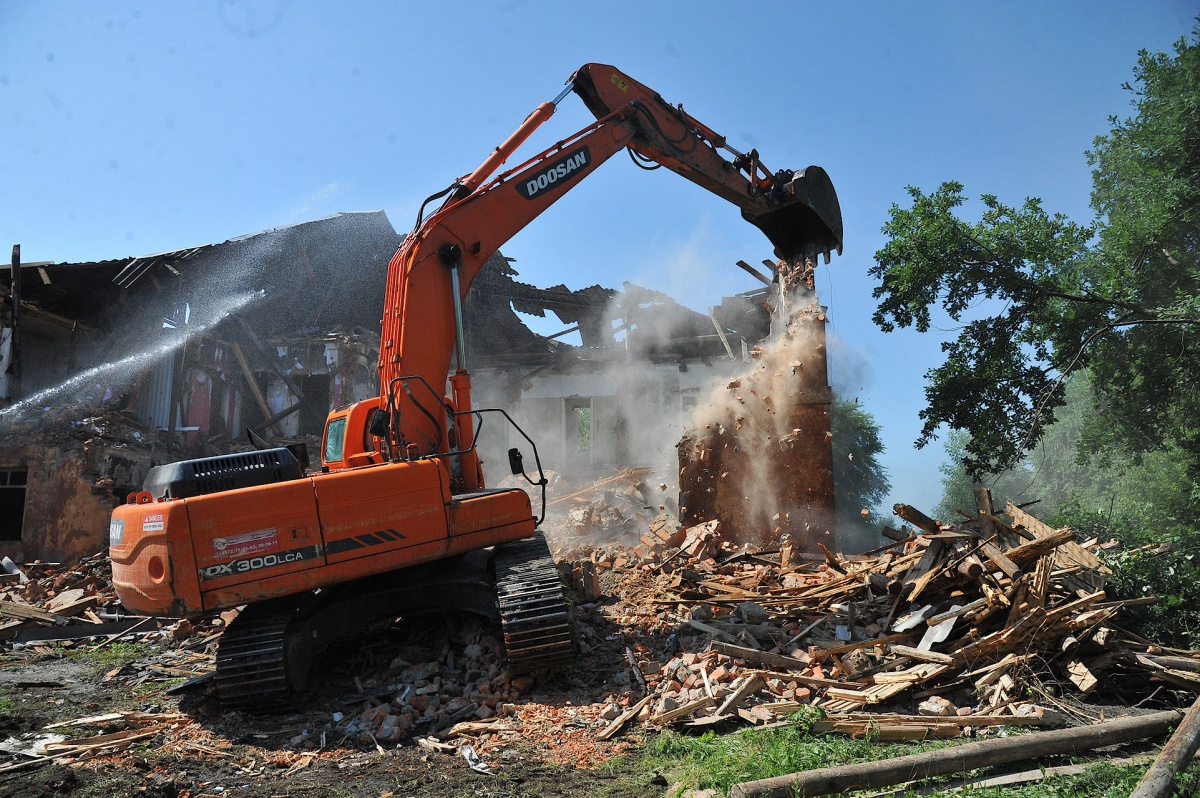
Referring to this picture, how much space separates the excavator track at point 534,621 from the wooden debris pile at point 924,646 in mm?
840

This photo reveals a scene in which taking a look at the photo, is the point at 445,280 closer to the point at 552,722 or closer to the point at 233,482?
the point at 233,482

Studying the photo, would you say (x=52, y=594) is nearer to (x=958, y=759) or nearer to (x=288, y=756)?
(x=288, y=756)

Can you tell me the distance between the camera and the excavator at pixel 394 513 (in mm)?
6059

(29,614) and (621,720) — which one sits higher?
(29,614)

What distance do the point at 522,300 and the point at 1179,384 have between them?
1895 centimetres

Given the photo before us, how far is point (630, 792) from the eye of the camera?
15.3 feet

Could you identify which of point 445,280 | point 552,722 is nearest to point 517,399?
point 445,280

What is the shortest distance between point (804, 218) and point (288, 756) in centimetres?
841

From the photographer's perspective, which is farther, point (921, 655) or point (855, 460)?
point (855, 460)

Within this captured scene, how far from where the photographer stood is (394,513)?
257 inches

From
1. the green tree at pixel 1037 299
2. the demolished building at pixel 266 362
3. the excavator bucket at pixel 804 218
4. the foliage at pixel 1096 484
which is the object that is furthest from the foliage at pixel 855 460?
the excavator bucket at pixel 804 218

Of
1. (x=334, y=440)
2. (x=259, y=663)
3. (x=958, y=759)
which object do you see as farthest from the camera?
(x=334, y=440)

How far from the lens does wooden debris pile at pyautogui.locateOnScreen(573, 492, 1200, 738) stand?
5.80 m

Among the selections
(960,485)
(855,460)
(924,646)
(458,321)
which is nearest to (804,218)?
(458,321)
